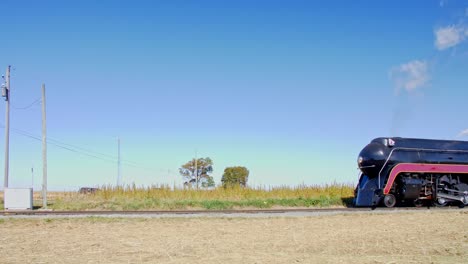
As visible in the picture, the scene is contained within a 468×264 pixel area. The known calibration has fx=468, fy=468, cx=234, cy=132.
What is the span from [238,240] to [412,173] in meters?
14.4

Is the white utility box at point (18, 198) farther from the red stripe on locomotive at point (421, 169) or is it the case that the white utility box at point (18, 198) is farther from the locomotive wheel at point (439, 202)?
the locomotive wheel at point (439, 202)

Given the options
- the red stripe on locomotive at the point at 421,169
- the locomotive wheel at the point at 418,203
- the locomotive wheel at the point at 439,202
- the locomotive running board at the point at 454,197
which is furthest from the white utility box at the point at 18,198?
the locomotive running board at the point at 454,197

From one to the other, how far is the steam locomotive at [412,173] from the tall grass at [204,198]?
4.18 meters

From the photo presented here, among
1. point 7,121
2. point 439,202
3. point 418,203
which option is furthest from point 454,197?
point 7,121

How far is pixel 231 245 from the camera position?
11758 millimetres

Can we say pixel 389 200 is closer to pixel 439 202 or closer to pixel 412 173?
pixel 412 173

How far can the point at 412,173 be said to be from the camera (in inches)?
939

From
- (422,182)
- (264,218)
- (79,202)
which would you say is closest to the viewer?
(264,218)

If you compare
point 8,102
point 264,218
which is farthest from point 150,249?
point 8,102

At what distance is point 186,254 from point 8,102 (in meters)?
29.1

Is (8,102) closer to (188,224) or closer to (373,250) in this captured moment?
(188,224)

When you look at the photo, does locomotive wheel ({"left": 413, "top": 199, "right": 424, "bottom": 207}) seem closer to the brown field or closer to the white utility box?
the brown field

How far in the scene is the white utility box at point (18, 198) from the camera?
25906mm

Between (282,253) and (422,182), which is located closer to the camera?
(282,253)
